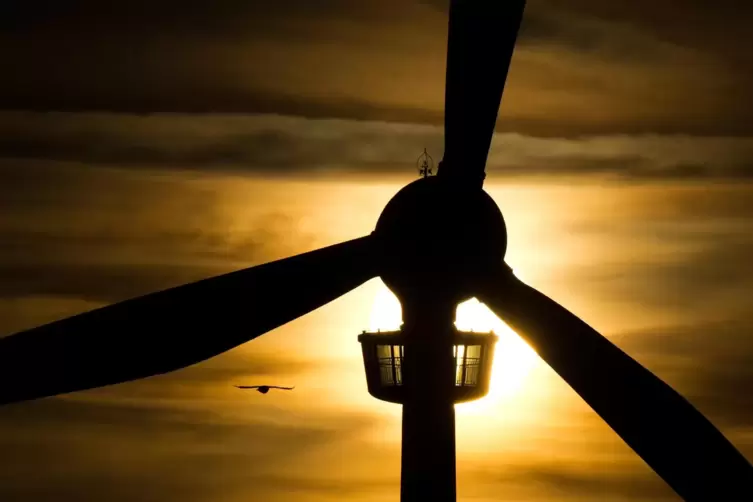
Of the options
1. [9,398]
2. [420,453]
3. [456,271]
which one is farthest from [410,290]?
[9,398]

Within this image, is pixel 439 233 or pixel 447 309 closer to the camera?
pixel 439 233

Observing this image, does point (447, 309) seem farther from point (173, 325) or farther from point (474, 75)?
point (173, 325)

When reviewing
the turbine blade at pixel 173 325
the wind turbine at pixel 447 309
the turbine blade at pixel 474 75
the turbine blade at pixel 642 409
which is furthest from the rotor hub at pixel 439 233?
the turbine blade at pixel 642 409

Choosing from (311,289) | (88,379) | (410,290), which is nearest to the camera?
(88,379)

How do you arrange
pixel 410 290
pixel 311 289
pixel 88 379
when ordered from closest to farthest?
pixel 88 379 < pixel 311 289 < pixel 410 290

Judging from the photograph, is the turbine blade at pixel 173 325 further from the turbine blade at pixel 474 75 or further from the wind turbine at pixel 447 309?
the turbine blade at pixel 474 75

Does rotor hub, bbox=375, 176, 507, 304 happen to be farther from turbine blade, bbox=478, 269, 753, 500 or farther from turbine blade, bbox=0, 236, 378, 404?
turbine blade, bbox=478, 269, 753, 500

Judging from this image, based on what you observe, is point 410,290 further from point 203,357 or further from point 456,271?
point 203,357

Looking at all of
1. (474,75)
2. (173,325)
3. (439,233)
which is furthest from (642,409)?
(173,325)
